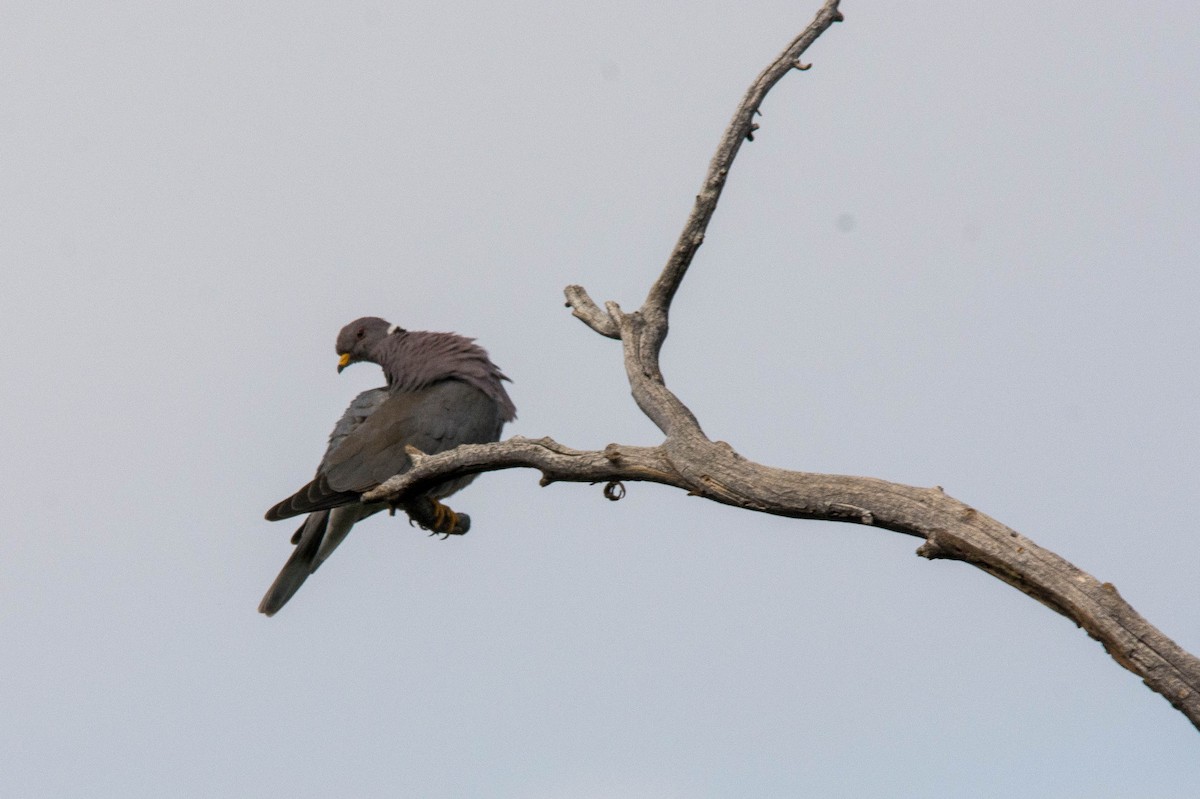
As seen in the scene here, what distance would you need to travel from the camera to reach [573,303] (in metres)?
5.50

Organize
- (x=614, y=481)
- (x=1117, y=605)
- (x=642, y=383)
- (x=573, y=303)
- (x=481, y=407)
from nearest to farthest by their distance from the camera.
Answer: (x=1117, y=605)
(x=614, y=481)
(x=642, y=383)
(x=573, y=303)
(x=481, y=407)

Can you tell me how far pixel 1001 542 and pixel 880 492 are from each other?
37 centimetres

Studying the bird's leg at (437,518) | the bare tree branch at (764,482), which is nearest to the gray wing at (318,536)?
the bird's leg at (437,518)

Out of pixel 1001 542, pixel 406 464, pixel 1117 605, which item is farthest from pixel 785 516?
pixel 406 464

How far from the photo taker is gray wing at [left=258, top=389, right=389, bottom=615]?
6477 millimetres

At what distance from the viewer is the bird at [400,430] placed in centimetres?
580

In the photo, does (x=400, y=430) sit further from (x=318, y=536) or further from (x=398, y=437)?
(x=318, y=536)

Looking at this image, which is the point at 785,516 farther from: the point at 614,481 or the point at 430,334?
the point at 430,334

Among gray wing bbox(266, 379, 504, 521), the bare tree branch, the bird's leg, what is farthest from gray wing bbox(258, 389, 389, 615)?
the bare tree branch

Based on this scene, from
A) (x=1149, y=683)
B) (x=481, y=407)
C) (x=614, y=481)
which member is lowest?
(x=1149, y=683)

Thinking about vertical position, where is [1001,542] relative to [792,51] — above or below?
below

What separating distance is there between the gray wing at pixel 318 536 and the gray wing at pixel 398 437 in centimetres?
16

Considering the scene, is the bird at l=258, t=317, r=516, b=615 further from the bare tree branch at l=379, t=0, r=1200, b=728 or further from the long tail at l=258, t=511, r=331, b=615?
the bare tree branch at l=379, t=0, r=1200, b=728

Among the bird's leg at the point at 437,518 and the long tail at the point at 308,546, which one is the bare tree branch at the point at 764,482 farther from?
the long tail at the point at 308,546
